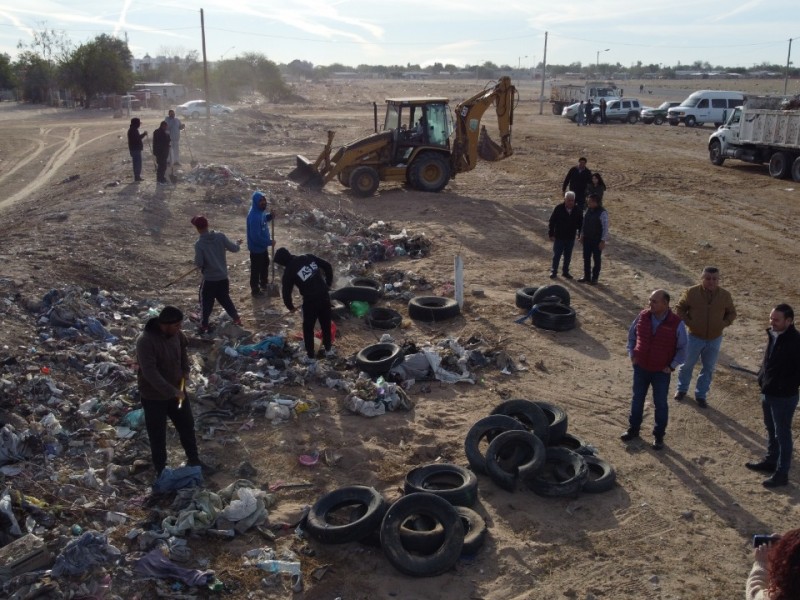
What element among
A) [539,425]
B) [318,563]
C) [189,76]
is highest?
[189,76]

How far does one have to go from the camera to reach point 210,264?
30.3 feet

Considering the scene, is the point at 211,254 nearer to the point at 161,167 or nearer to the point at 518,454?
the point at 518,454

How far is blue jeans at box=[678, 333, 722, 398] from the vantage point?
7484 mm

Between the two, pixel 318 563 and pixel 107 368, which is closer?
pixel 318 563

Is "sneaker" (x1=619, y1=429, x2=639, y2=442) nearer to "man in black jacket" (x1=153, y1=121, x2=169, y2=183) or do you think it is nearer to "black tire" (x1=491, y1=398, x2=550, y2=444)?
"black tire" (x1=491, y1=398, x2=550, y2=444)

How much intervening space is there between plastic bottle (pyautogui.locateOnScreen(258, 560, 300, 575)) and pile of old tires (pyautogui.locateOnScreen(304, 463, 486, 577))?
13.6 inches

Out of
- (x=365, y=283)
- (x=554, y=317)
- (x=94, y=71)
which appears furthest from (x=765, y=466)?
(x=94, y=71)

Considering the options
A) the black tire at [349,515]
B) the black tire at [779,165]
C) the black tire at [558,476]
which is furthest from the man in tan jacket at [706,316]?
the black tire at [779,165]

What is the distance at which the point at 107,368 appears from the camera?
806 centimetres

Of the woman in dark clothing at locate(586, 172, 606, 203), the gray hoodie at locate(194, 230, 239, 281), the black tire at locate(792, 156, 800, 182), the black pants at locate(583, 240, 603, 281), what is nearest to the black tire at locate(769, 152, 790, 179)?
the black tire at locate(792, 156, 800, 182)

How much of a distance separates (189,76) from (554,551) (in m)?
78.8

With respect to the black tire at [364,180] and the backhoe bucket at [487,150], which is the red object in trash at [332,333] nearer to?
the black tire at [364,180]

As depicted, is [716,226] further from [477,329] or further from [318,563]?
[318,563]

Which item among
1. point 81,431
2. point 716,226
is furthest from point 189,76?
point 81,431
